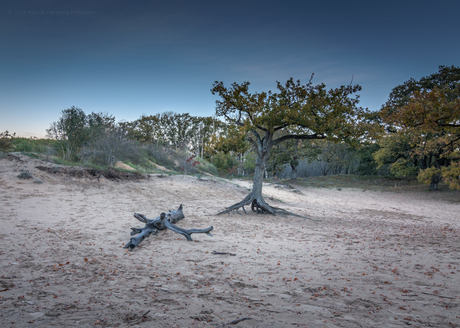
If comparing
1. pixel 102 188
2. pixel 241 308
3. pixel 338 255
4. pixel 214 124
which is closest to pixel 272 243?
pixel 338 255

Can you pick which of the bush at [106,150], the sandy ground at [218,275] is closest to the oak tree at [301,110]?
the sandy ground at [218,275]

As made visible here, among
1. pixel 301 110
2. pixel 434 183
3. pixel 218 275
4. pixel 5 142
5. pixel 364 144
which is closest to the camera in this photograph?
pixel 218 275

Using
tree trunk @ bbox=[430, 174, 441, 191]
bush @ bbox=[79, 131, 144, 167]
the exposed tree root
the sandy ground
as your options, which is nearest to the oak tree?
the exposed tree root

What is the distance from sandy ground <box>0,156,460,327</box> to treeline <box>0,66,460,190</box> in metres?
3.59

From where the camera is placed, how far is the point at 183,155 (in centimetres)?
2952

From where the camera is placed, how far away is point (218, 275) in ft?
12.7

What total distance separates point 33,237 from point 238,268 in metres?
4.20

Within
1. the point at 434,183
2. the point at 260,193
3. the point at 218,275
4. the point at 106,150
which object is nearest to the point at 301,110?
the point at 260,193

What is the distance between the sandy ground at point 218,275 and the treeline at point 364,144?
359cm

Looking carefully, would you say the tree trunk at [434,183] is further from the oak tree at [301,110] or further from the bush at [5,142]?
the bush at [5,142]

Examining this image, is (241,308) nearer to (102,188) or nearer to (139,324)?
(139,324)

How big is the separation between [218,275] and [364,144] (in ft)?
86.8

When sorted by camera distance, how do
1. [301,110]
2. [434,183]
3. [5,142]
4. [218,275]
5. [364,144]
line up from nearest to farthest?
[218,275]
[301,110]
[5,142]
[434,183]
[364,144]

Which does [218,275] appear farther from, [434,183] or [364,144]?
[364,144]
